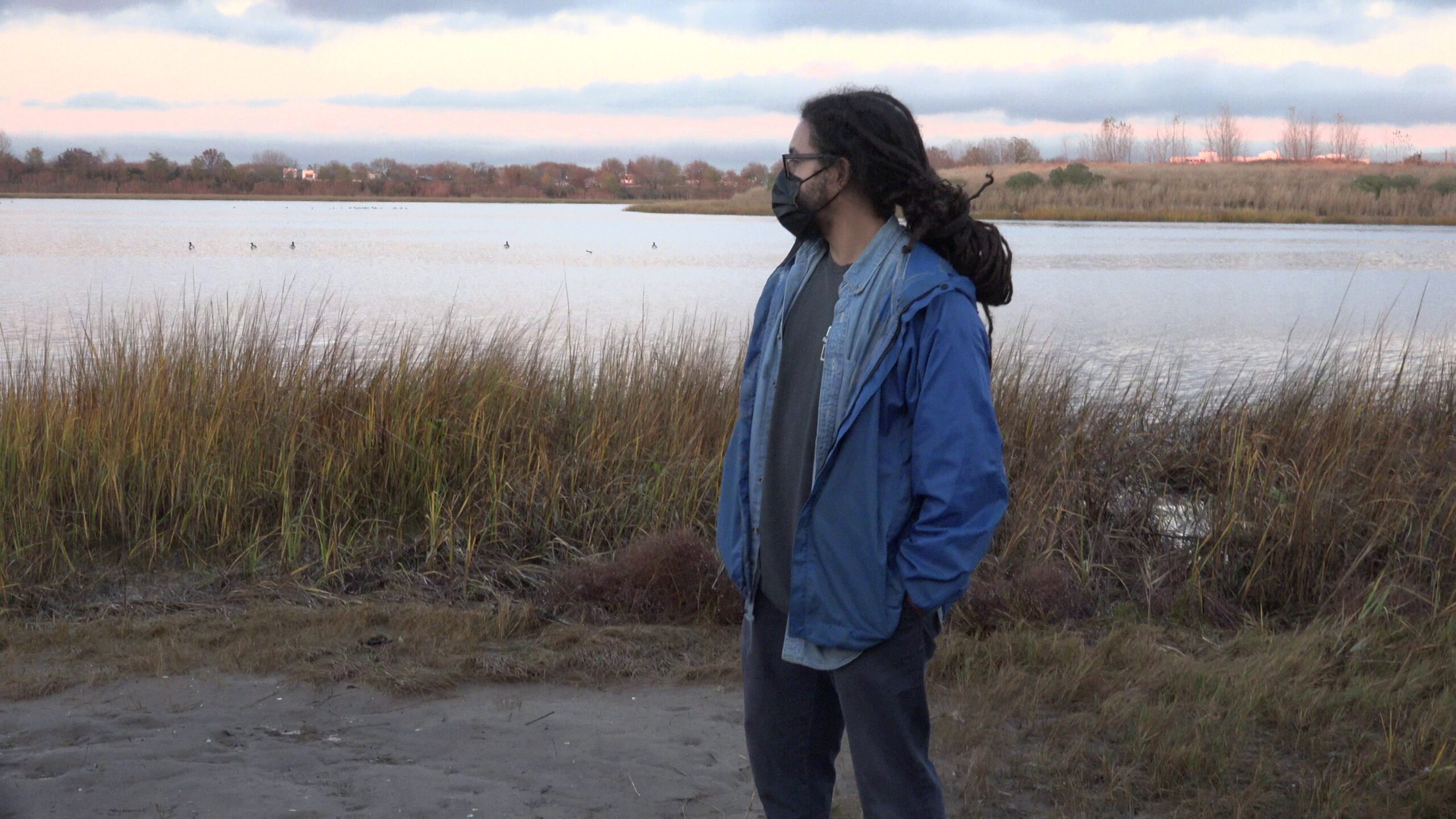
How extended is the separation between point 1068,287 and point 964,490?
668 inches

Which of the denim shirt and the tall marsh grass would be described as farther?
the tall marsh grass

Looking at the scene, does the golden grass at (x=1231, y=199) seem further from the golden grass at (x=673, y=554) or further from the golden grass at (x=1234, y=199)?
the golden grass at (x=673, y=554)

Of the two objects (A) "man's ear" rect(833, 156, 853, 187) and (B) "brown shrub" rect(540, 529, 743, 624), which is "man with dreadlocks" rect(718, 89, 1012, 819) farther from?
(B) "brown shrub" rect(540, 529, 743, 624)

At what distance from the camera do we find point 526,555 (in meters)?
5.45

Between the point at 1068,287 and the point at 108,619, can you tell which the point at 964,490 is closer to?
the point at 108,619

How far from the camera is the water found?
1285 centimetres

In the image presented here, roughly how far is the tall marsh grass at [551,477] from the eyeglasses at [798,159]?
108 inches

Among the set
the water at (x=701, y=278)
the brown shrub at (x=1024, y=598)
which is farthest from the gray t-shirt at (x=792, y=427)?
the water at (x=701, y=278)

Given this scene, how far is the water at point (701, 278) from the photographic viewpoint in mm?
12852

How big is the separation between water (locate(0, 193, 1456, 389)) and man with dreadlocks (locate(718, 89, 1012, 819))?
676 cm

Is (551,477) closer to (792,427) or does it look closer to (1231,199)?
(792,427)

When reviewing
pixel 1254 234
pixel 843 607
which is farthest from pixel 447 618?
pixel 1254 234

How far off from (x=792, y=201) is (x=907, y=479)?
0.60m

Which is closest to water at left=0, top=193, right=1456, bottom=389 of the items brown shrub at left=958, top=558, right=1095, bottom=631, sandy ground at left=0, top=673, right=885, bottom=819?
brown shrub at left=958, top=558, right=1095, bottom=631
